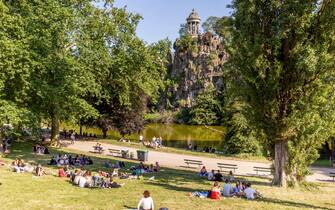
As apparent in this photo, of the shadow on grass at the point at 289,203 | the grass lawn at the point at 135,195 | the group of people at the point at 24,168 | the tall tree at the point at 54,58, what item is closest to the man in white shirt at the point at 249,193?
the shadow on grass at the point at 289,203

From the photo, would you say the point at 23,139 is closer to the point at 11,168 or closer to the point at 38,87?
the point at 38,87

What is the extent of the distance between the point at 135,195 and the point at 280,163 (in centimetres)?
967

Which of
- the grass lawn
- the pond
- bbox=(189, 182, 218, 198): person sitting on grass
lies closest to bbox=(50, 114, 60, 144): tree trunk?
the grass lawn

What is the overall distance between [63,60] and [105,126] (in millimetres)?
14847

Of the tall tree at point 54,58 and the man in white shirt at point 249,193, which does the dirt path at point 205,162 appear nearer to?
the tall tree at point 54,58

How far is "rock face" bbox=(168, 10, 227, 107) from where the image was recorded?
435 feet

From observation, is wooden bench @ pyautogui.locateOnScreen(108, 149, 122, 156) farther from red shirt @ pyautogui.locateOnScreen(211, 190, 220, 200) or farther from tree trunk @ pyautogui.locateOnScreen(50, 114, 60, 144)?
red shirt @ pyautogui.locateOnScreen(211, 190, 220, 200)

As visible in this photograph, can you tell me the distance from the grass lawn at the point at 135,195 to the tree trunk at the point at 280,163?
86 centimetres

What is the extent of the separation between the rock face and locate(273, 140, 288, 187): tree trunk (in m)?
101

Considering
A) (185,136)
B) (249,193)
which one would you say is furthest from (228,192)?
(185,136)

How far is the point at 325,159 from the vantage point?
44.1 meters

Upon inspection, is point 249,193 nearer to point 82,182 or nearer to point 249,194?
point 249,194

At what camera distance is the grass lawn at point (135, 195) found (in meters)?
17.5

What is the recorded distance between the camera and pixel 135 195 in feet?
64.6
